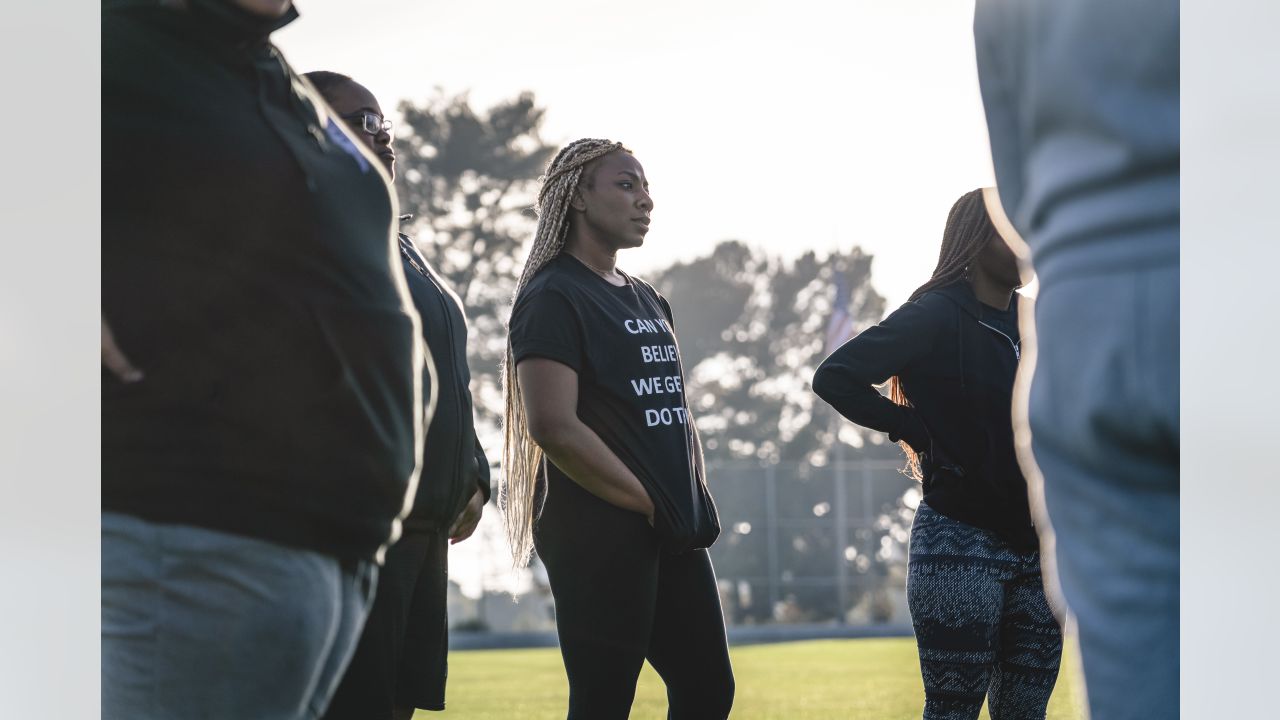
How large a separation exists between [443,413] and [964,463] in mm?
1081

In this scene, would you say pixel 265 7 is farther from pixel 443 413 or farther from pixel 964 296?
pixel 964 296

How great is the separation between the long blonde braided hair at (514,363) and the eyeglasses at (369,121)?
42 cm

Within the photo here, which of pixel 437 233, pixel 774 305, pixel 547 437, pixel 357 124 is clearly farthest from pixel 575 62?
pixel 774 305

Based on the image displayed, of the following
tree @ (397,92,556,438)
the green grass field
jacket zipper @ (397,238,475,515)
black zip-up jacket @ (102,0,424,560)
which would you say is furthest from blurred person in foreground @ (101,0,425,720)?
tree @ (397,92,556,438)

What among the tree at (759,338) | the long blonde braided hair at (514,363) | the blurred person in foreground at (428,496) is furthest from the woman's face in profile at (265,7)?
the tree at (759,338)

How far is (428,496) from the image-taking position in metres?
2.66

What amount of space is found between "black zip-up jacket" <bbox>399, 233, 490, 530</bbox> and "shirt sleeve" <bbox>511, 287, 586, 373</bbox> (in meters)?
0.20

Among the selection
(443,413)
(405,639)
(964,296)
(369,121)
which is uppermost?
(369,121)

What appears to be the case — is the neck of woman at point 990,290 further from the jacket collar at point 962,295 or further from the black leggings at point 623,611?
the black leggings at point 623,611

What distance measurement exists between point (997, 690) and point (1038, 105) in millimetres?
1876

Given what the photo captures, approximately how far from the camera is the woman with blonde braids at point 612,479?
98.9 inches

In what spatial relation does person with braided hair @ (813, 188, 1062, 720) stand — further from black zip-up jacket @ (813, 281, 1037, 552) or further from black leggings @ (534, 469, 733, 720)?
black leggings @ (534, 469, 733, 720)

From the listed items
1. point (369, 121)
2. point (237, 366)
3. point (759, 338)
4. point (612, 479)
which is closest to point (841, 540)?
point (759, 338)

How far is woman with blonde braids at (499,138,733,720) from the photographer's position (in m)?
2.51
